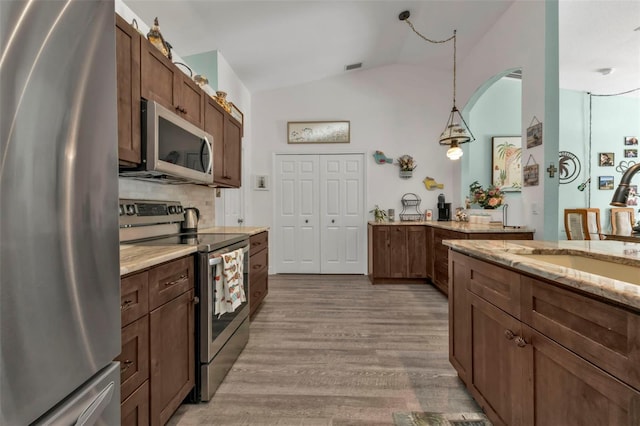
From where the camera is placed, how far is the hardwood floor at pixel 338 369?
1.64m

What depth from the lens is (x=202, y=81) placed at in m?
2.62

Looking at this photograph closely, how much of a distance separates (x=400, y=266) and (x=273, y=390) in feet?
9.77

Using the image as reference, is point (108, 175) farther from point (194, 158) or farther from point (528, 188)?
point (528, 188)

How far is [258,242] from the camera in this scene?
313 cm

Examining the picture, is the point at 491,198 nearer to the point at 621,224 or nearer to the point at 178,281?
the point at 621,224

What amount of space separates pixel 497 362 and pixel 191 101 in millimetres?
2545

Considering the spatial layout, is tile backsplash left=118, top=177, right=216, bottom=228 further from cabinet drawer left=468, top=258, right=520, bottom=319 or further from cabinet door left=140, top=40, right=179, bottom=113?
cabinet drawer left=468, top=258, right=520, bottom=319

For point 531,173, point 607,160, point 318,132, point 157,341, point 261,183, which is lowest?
point 157,341

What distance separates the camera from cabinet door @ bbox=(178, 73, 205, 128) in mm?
2172

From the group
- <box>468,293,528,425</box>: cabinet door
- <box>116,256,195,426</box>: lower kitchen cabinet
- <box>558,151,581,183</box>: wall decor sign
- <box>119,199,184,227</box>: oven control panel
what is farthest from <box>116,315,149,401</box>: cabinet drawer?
<box>558,151,581,183</box>: wall decor sign

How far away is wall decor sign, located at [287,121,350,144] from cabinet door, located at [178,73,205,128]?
8.75ft

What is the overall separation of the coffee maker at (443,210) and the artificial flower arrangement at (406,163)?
0.67 metres

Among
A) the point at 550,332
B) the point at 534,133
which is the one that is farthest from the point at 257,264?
the point at 534,133

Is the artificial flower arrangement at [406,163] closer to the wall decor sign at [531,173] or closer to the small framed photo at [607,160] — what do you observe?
the wall decor sign at [531,173]
